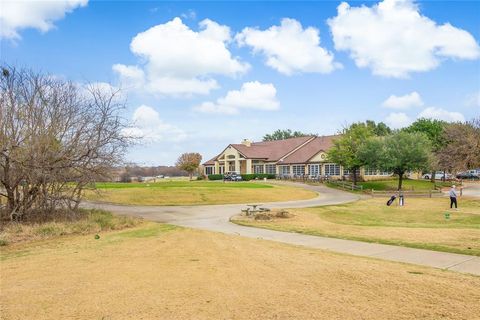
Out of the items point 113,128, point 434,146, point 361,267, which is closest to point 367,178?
point 434,146

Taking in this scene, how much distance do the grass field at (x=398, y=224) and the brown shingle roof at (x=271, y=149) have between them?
31784 millimetres

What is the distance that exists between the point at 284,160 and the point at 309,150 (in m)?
3.90

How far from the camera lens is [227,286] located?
7527mm

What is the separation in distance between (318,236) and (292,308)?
787 cm

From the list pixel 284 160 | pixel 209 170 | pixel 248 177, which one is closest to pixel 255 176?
pixel 248 177

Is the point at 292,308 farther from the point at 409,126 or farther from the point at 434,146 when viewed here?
the point at 409,126

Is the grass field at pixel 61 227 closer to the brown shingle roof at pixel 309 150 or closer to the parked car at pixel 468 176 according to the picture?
the brown shingle roof at pixel 309 150

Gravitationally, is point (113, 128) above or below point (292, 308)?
above

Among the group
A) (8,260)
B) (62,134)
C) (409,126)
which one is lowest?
(8,260)

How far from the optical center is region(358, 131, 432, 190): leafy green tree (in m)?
41.8

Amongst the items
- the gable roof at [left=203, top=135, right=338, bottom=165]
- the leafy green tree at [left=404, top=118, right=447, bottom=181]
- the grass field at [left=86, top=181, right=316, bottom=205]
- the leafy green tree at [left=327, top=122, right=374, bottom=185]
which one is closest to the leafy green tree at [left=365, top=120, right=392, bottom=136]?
the leafy green tree at [left=404, top=118, right=447, bottom=181]

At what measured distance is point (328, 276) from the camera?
8.03 metres

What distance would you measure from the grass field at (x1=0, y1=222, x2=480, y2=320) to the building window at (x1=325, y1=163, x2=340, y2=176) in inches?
1671

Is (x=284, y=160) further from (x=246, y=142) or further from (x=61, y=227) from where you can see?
(x=61, y=227)
